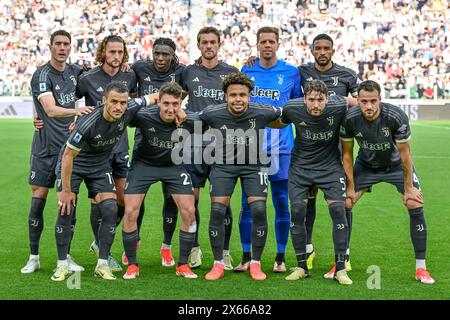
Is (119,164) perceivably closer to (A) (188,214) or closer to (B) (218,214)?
Answer: (A) (188,214)

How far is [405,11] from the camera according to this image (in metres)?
33.5

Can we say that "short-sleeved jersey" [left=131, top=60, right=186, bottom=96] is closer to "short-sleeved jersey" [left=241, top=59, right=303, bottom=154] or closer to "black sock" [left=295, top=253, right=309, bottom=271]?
"short-sleeved jersey" [left=241, top=59, right=303, bottom=154]

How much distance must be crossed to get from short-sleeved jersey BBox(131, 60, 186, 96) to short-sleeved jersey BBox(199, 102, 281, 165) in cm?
85

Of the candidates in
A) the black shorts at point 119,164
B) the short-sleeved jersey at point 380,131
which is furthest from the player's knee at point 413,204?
the black shorts at point 119,164

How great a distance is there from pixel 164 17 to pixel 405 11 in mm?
10150

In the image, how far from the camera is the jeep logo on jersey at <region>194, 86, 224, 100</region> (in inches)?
306

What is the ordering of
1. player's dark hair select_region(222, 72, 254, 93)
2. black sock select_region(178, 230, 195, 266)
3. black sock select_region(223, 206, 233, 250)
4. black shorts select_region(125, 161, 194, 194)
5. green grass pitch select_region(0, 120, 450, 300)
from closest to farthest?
green grass pitch select_region(0, 120, 450, 300), player's dark hair select_region(222, 72, 254, 93), black sock select_region(178, 230, 195, 266), black shorts select_region(125, 161, 194, 194), black sock select_region(223, 206, 233, 250)

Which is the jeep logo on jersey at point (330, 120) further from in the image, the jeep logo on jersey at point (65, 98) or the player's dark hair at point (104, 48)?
the jeep logo on jersey at point (65, 98)

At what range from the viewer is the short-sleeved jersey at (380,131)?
6.87 metres

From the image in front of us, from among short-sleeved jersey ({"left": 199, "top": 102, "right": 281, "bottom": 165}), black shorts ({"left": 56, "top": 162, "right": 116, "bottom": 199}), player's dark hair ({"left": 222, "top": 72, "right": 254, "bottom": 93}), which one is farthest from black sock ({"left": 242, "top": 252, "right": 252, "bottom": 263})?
player's dark hair ({"left": 222, "top": 72, "right": 254, "bottom": 93})

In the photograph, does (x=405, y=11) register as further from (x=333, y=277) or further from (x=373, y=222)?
(x=333, y=277)

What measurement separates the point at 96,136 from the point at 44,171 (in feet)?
2.77

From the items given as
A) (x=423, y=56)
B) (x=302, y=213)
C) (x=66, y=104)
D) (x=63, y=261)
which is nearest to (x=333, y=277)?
(x=302, y=213)

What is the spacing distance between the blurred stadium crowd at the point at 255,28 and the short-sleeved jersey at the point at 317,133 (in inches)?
959
